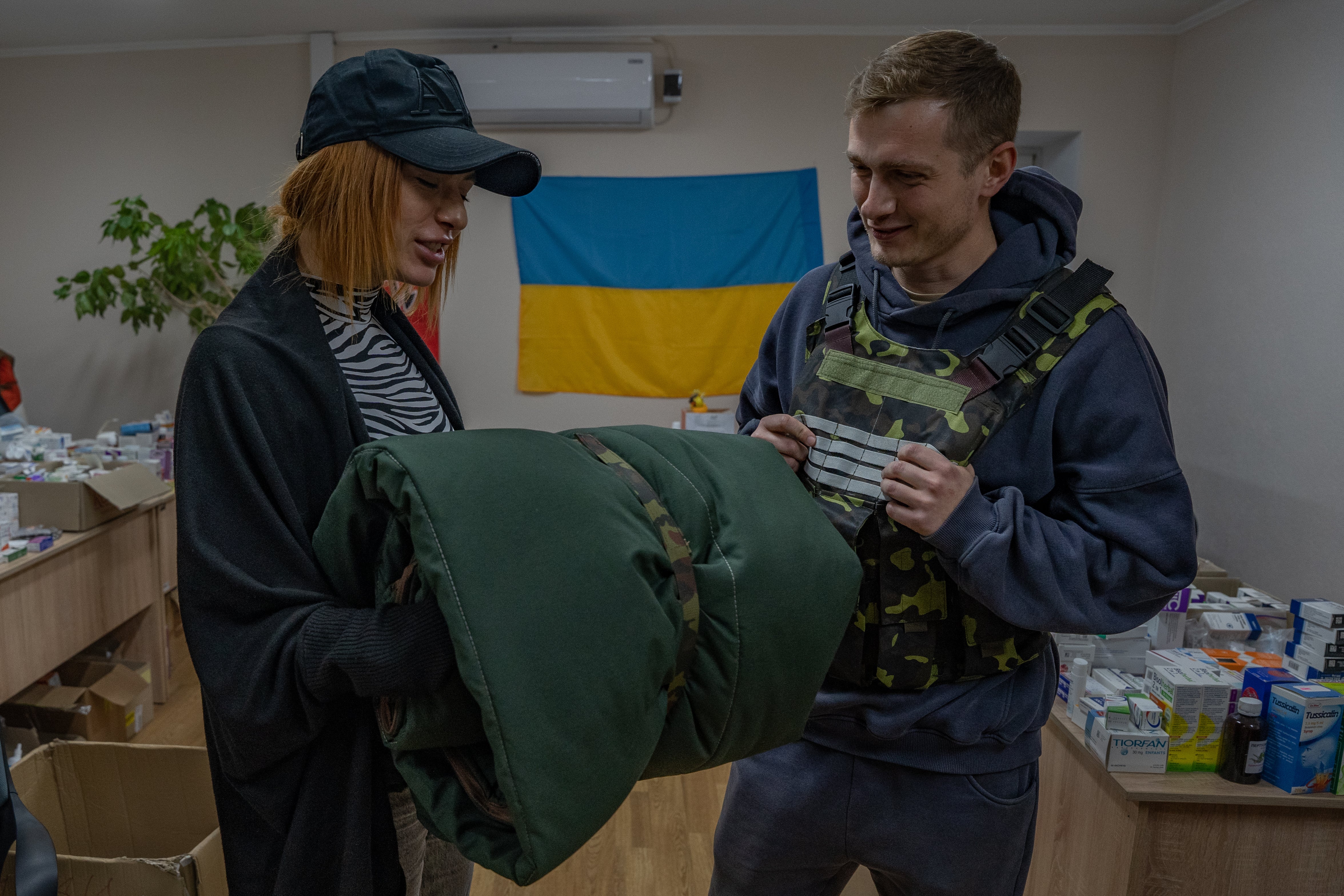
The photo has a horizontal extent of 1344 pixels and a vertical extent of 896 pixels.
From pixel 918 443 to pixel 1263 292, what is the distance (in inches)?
105

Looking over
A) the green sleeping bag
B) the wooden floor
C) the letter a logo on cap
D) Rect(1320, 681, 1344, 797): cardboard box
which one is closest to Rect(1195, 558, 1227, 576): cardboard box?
Rect(1320, 681, 1344, 797): cardboard box

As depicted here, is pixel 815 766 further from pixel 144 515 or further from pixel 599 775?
pixel 144 515

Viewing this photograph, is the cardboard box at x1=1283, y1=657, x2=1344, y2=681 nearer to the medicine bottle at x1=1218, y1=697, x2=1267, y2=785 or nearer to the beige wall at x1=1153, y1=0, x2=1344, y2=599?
the medicine bottle at x1=1218, y1=697, x2=1267, y2=785

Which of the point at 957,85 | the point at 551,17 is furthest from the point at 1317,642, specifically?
the point at 551,17

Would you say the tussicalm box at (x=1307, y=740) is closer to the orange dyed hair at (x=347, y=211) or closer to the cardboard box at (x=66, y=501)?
the orange dyed hair at (x=347, y=211)

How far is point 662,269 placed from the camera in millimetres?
4113

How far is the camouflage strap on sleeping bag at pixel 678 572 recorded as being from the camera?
2.37 feet

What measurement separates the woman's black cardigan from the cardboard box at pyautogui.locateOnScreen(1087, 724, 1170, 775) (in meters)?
1.22

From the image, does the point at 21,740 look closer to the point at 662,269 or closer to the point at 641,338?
the point at 641,338

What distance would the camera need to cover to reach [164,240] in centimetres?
362

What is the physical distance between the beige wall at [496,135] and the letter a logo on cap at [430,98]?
3.08 m

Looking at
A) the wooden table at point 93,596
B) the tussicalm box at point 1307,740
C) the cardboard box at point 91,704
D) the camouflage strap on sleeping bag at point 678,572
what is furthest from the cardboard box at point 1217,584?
the cardboard box at point 91,704

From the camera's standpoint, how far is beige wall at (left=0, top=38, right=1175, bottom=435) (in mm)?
3906

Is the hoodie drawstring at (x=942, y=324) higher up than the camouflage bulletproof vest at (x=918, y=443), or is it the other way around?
the hoodie drawstring at (x=942, y=324)
